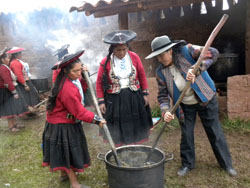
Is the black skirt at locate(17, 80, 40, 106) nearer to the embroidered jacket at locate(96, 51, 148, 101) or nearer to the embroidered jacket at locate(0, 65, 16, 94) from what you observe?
the embroidered jacket at locate(0, 65, 16, 94)

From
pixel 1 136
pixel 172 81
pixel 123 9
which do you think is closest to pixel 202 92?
pixel 172 81

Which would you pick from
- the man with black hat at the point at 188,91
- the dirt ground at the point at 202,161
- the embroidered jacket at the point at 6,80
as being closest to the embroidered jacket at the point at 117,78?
the man with black hat at the point at 188,91

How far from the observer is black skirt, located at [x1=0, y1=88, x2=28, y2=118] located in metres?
6.52

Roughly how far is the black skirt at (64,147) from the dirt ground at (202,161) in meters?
0.68

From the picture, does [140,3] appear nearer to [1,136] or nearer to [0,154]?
[0,154]

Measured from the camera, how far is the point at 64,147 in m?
3.27

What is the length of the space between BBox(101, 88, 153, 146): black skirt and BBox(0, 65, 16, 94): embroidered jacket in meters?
3.47

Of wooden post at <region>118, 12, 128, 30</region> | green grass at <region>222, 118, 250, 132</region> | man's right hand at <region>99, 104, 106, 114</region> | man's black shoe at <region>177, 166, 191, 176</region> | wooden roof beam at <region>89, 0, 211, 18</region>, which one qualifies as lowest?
green grass at <region>222, 118, 250, 132</region>

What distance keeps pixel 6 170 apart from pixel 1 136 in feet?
7.30

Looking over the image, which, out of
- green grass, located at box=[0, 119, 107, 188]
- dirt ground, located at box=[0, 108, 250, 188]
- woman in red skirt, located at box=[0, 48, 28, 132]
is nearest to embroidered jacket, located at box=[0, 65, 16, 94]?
woman in red skirt, located at box=[0, 48, 28, 132]

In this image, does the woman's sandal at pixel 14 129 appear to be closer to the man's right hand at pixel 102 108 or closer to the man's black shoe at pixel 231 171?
the man's right hand at pixel 102 108

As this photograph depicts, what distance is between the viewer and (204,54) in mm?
2916

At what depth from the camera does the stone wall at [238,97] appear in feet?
17.7

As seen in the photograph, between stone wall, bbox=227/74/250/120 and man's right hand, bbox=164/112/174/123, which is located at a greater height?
man's right hand, bbox=164/112/174/123
